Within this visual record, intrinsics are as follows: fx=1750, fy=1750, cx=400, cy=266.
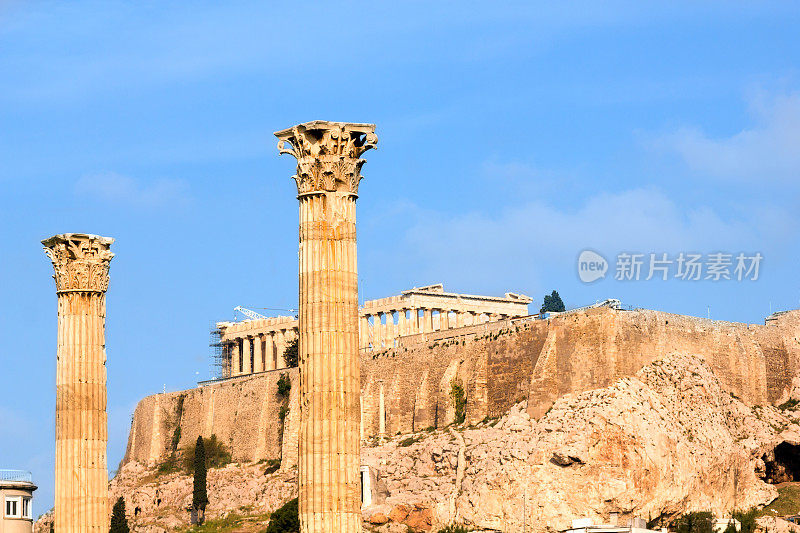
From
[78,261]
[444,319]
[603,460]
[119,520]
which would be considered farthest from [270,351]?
[78,261]

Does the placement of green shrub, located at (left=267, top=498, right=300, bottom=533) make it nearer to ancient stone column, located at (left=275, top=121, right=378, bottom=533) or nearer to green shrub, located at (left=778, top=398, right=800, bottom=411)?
green shrub, located at (left=778, top=398, right=800, bottom=411)

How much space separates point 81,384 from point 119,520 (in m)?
47.0

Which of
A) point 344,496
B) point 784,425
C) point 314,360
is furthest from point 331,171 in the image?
point 784,425

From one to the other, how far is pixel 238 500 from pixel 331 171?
58.3 metres

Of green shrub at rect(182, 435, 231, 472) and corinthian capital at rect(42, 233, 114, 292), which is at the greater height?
green shrub at rect(182, 435, 231, 472)

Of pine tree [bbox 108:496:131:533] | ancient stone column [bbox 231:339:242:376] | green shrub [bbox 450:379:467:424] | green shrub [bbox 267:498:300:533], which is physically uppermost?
ancient stone column [bbox 231:339:242:376]

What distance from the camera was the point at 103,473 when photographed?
36312mm

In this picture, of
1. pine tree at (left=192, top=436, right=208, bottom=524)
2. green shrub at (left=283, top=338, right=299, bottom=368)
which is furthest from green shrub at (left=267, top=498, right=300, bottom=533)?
green shrub at (left=283, top=338, right=299, bottom=368)

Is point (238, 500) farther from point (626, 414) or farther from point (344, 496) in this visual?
point (344, 496)

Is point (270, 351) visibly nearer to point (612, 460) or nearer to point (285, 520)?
point (285, 520)

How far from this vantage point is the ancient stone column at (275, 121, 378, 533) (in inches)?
1120

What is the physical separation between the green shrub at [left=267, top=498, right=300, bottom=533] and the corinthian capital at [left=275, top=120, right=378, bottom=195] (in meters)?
44.6

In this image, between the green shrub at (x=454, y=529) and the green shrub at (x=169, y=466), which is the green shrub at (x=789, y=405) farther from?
the green shrub at (x=169, y=466)

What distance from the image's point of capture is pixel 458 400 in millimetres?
79438
